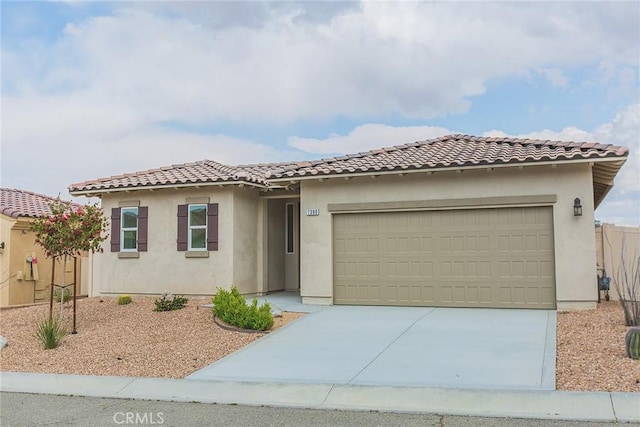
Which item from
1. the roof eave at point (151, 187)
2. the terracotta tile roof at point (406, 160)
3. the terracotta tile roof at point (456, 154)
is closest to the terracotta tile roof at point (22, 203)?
the roof eave at point (151, 187)

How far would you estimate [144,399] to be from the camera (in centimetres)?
767

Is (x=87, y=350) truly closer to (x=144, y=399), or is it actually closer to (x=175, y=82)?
(x=144, y=399)

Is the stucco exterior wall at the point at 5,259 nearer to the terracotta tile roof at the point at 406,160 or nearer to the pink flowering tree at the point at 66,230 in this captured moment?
the terracotta tile roof at the point at 406,160

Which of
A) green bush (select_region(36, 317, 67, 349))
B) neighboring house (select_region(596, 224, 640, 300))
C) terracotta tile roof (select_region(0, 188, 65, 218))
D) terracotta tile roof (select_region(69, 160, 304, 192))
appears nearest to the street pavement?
green bush (select_region(36, 317, 67, 349))

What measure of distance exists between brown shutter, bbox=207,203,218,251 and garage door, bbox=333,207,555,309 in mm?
3432

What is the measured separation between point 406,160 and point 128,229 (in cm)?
852

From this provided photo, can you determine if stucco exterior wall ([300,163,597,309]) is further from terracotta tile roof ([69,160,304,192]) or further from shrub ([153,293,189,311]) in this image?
shrub ([153,293,189,311])

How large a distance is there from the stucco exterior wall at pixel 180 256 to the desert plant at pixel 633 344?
392 inches

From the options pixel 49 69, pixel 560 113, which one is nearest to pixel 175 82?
pixel 49 69

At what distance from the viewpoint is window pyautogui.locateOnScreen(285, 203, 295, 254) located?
17859 mm

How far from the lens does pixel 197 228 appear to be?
52.6 ft

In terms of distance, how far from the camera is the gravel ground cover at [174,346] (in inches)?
310

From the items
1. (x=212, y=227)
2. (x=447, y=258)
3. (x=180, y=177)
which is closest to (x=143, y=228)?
(x=180, y=177)

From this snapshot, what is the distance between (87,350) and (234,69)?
947cm
